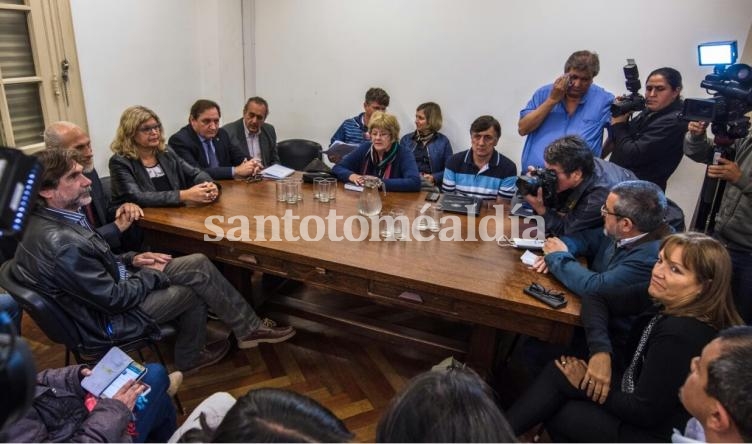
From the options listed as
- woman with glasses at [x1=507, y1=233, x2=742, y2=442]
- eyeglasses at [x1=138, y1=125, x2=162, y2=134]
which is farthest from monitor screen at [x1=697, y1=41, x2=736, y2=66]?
eyeglasses at [x1=138, y1=125, x2=162, y2=134]

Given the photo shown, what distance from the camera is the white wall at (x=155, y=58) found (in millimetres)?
3518

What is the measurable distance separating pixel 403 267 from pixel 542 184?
0.82 metres

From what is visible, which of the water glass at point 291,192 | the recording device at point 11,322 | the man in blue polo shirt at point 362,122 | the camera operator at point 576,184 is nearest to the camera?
the recording device at point 11,322

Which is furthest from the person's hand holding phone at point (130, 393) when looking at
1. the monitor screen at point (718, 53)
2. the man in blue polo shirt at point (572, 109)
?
the monitor screen at point (718, 53)

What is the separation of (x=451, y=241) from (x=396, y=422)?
134 cm

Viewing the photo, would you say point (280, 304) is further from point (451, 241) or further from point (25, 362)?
point (25, 362)

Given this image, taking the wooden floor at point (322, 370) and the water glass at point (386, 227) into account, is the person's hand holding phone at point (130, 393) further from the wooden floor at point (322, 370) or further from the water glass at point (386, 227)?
the water glass at point (386, 227)

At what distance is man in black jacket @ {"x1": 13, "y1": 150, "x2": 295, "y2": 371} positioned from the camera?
1.64 metres

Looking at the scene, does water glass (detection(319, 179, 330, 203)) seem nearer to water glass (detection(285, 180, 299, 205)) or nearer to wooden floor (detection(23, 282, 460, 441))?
water glass (detection(285, 180, 299, 205))

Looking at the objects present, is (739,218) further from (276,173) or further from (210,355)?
(210,355)

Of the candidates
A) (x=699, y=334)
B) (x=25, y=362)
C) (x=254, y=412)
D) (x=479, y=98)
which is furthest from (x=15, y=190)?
(x=479, y=98)

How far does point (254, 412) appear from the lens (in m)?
0.81

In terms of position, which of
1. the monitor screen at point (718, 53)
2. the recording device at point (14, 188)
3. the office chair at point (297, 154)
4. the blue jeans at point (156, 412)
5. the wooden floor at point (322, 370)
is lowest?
the wooden floor at point (322, 370)

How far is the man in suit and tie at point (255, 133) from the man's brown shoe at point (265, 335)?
1621 mm
